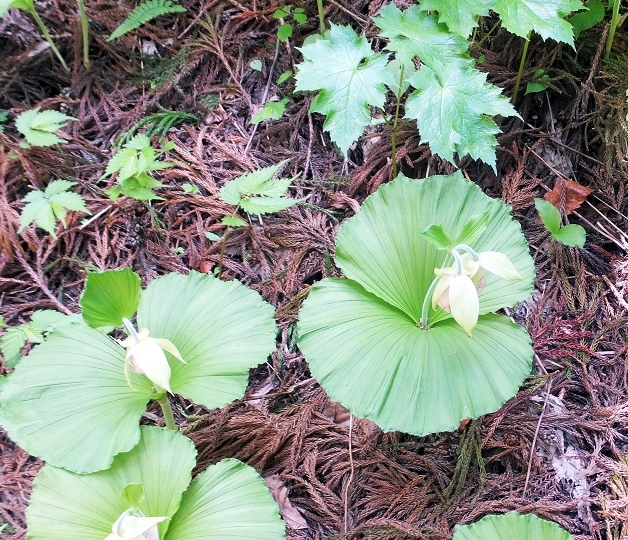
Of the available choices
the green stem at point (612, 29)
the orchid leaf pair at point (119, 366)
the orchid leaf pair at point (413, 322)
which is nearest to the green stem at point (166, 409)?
the orchid leaf pair at point (119, 366)

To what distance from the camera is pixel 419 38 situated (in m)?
1.96

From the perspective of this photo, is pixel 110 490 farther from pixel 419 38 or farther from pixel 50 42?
pixel 50 42

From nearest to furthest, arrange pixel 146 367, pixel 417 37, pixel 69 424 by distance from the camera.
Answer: pixel 146 367
pixel 69 424
pixel 417 37

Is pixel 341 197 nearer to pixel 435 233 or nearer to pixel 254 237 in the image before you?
pixel 254 237

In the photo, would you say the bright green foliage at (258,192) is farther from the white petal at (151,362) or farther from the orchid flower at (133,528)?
the orchid flower at (133,528)

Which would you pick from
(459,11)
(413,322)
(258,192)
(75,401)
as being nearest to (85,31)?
(258,192)

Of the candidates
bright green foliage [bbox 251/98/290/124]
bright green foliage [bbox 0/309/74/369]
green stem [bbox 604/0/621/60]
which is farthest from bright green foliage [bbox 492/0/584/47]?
bright green foliage [bbox 0/309/74/369]

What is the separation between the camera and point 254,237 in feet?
7.74

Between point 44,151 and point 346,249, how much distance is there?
1724mm

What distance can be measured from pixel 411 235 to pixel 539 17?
3.32 feet

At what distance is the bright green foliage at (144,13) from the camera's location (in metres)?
2.76

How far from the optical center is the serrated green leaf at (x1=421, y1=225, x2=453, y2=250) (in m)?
1.39

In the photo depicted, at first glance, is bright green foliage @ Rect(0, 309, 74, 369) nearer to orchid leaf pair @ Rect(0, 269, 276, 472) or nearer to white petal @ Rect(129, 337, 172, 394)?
orchid leaf pair @ Rect(0, 269, 276, 472)

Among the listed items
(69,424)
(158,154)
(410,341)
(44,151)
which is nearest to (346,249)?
(410,341)
